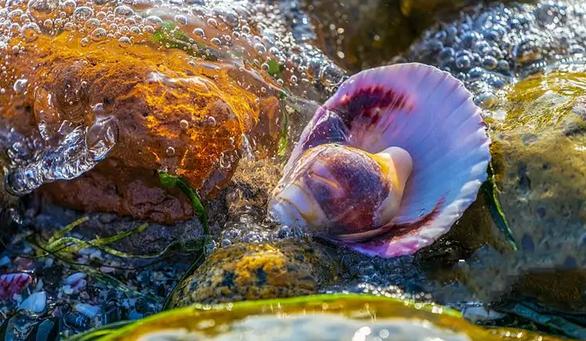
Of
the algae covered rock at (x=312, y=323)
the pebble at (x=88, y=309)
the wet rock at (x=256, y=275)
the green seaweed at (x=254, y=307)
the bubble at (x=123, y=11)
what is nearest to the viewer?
the algae covered rock at (x=312, y=323)

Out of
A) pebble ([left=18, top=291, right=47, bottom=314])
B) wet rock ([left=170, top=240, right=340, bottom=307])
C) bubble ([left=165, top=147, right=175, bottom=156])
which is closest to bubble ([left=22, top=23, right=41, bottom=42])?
bubble ([left=165, top=147, right=175, bottom=156])

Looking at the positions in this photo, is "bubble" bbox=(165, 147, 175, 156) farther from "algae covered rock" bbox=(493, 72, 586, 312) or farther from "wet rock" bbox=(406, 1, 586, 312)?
"algae covered rock" bbox=(493, 72, 586, 312)

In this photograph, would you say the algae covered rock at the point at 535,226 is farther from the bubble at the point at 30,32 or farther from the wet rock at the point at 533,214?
the bubble at the point at 30,32

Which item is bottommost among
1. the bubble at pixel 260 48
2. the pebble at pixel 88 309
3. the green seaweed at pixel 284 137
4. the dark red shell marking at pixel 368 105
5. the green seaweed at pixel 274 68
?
the pebble at pixel 88 309

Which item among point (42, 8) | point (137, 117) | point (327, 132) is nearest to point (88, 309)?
point (137, 117)

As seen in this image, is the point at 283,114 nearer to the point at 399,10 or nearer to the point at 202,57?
the point at 202,57

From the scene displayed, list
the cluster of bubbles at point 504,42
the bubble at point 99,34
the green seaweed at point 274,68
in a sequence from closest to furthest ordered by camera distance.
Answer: the bubble at point 99,34 < the green seaweed at point 274,68 < the cluster of bubbles at point 504,42

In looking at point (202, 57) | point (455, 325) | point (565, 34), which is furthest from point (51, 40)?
point (565, 34)

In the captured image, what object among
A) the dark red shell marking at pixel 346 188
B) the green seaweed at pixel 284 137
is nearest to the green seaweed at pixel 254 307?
the dark red shell marking at pixel 346 188
